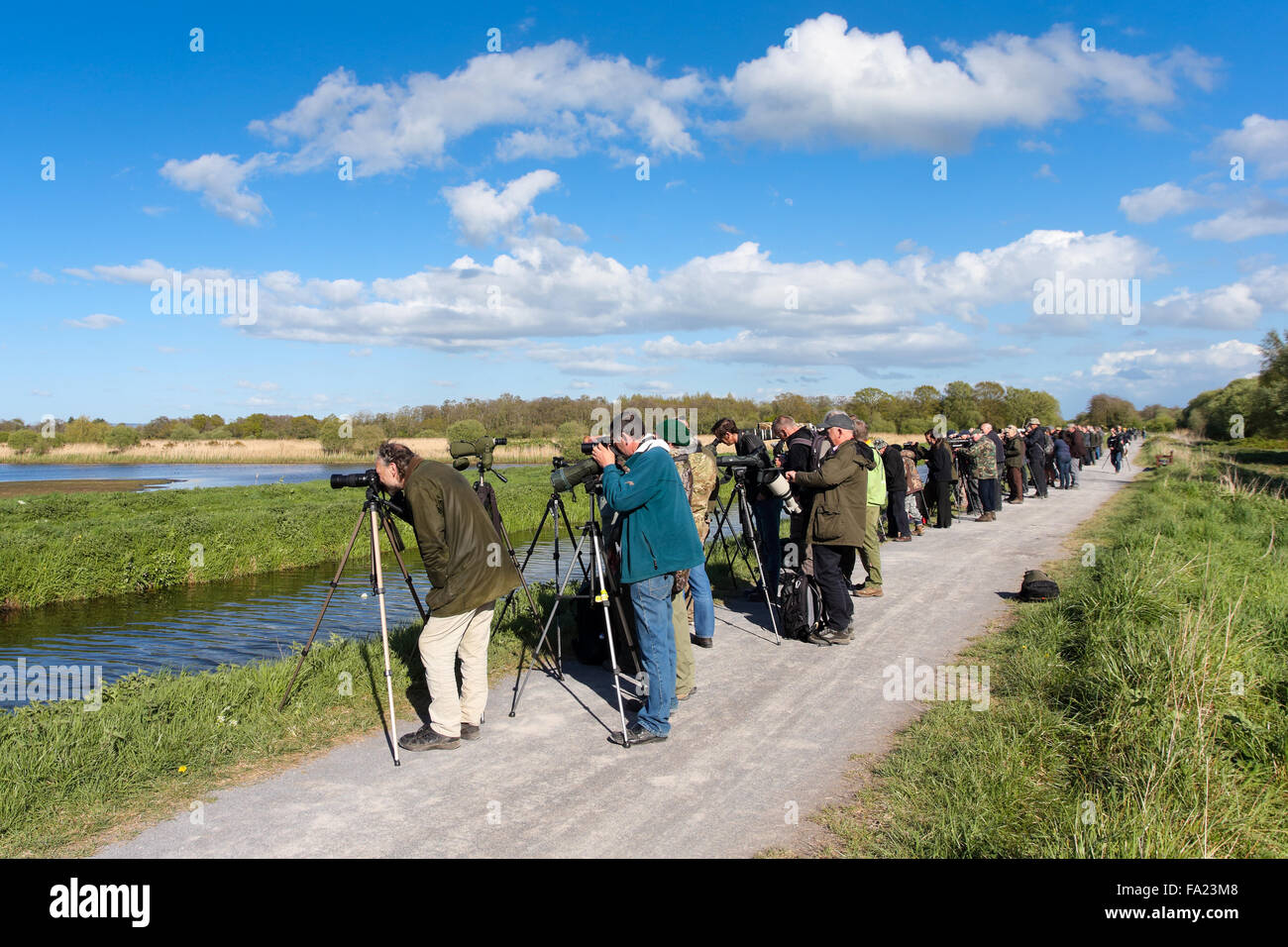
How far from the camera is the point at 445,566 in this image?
5.42 m

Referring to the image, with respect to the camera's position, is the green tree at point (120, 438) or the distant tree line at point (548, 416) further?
the green tree at point (120, 438)

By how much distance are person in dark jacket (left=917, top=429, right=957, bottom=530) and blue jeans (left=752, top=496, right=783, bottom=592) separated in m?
8.19

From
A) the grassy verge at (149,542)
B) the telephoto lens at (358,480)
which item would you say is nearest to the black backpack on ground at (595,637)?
the telephoto lens at (358,480)

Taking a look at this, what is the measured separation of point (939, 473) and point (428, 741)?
14.4 meters

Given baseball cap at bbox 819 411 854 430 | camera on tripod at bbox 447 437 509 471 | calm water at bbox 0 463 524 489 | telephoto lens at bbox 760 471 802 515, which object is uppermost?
baseball cap at bbox 819 411 854 430

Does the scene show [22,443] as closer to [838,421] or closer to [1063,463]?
[1063,463]

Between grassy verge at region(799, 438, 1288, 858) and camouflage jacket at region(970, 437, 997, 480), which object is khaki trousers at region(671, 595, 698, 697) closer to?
grassy verge at region(799, 438, 1288, 858)

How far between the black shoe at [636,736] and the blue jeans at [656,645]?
30mm

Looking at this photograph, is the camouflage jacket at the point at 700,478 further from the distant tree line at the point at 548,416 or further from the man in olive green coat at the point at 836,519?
the distant tree line at the point at 548,416

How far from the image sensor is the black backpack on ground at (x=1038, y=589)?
9.67 meters

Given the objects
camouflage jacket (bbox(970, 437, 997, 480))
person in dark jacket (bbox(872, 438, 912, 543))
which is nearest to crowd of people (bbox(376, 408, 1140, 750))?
person in dark jacket (bbox(872, 438, 912, 543))

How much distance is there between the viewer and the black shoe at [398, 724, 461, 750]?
538 cm

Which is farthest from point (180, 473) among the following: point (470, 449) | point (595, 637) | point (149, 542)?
point (595, 637)
